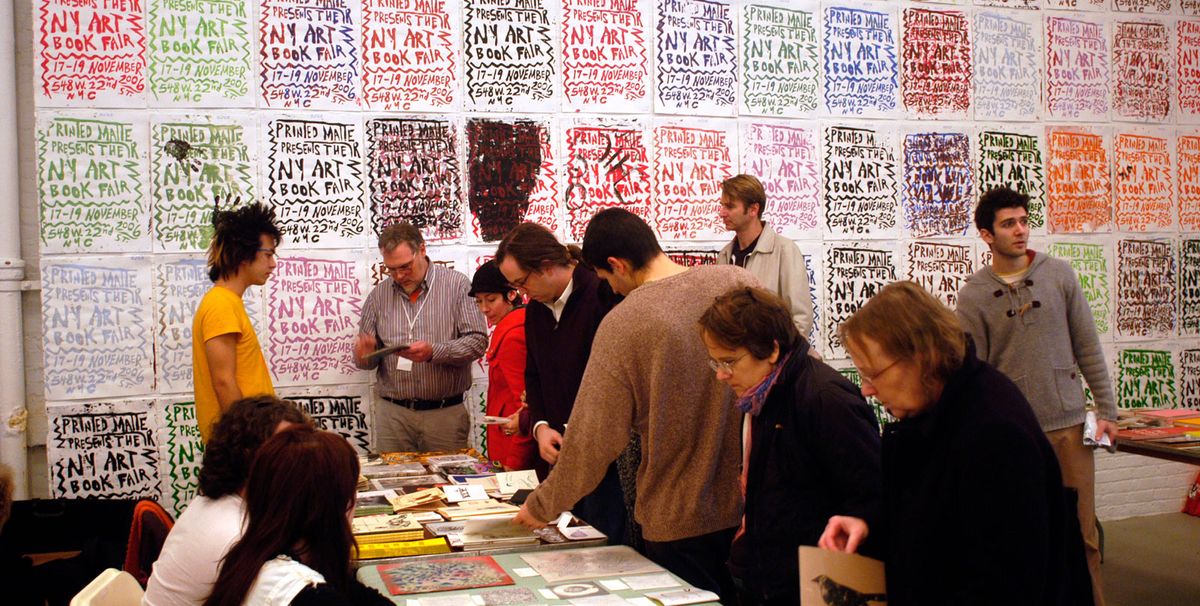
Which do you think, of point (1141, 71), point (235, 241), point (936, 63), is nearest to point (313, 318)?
point (235, 241)

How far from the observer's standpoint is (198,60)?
5426 millimetres

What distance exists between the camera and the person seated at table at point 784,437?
249 centimetres

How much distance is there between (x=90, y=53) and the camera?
527 centimetres

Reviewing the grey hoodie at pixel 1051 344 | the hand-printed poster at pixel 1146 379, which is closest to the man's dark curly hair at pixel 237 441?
the grey hoodie at pixel 1051 344

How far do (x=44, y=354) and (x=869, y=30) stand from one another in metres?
5.19

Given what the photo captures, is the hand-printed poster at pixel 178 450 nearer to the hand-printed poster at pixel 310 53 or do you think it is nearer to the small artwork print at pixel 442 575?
the hand-printed poster at pixel 310 53

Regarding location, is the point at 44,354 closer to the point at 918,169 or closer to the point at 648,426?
the point at 648,426

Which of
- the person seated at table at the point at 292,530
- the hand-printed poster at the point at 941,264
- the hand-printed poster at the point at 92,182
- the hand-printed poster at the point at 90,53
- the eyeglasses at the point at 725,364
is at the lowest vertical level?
the person seated at table at the point at 292,530

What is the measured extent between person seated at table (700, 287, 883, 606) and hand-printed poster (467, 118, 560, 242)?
3.35 metres

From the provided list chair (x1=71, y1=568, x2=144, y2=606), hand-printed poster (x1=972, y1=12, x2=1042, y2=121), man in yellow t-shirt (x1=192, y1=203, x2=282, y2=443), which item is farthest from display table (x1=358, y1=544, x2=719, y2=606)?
hand-printed poster (x1=972, y1=12, x2=1042, y2=121)

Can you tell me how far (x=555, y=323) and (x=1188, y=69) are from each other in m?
5.91

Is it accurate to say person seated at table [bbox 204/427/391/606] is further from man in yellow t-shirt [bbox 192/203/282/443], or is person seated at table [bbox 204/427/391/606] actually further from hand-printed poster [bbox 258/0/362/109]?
hand-printed poster [bbox 258/0/362/109]

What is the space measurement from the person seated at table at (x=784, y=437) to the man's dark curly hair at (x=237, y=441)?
1.11 meters

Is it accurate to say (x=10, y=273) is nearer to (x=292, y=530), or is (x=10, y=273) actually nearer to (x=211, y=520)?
(x=211, y=520)
